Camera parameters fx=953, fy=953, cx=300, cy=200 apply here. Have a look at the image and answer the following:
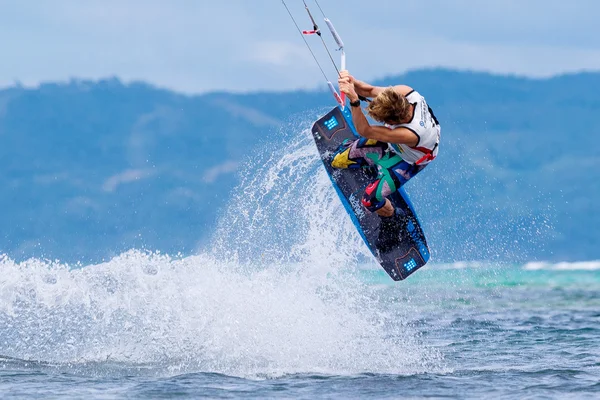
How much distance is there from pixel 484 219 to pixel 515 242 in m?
6.13

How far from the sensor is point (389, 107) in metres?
8.87

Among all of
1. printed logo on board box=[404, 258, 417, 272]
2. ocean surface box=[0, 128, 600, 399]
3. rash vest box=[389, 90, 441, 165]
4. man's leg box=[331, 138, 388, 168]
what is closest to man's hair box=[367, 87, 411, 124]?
rash vest box=[389, 90, 441, 165]

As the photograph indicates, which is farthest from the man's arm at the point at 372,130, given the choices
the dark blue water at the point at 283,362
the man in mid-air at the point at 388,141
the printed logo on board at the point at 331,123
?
the dark blue water at the point at 283,362

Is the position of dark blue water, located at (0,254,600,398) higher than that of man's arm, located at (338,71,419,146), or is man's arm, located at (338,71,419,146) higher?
man's arm, located at (338,71,419,146)

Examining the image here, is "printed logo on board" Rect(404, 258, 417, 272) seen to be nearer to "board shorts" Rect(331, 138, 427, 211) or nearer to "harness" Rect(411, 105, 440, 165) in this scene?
"board shorts" Rect(331, 138, 427, 211)

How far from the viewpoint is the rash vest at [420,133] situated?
9.08 metres

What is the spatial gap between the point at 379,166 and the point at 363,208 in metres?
0.78

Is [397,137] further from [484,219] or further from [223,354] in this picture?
[484,219]

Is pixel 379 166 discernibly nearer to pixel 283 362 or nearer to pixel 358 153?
pixel 358 153

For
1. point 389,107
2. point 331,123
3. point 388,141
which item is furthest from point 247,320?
point 389,107

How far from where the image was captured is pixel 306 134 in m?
11.2

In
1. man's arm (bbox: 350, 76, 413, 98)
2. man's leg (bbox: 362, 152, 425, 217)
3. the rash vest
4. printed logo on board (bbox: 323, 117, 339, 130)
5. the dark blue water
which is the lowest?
the dark blue water

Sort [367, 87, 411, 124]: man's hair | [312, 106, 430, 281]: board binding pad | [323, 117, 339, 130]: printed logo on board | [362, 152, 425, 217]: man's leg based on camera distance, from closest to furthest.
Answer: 1. [367, 87, 411, 124]: man's hair
2. [362, 152, 425, 217]: man's leg
3. [312, 106, 430, 281]: board binding pad
4. [323, 117, 339, 130]: printed logo on board

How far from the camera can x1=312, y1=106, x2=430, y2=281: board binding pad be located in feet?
35.4
